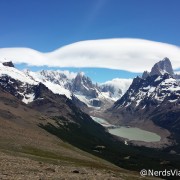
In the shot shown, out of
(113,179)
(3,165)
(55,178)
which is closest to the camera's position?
(55,178)

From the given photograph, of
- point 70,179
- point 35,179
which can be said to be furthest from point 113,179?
point 35,179

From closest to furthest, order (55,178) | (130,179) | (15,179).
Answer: (15,179) < (55,178) < (130,179)

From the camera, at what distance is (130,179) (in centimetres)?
9438

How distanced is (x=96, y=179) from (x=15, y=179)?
20292 millimetres

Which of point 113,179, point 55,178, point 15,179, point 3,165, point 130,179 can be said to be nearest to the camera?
point 15,179

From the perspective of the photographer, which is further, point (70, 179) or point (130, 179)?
point (130, 179)

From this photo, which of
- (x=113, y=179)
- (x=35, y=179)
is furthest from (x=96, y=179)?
(x=35, y=179)

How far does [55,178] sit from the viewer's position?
67.5 meters

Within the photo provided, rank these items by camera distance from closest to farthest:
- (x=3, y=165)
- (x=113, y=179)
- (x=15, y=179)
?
(x=15, y=179), (x=3, y=165), (x=113, y=179)

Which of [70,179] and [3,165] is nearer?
[70,179]

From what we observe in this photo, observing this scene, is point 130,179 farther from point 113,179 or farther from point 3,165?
point 3,165

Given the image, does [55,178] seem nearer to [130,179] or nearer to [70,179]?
[70,179]

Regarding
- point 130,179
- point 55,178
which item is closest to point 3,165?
point 55,178

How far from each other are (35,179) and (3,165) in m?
14.4
